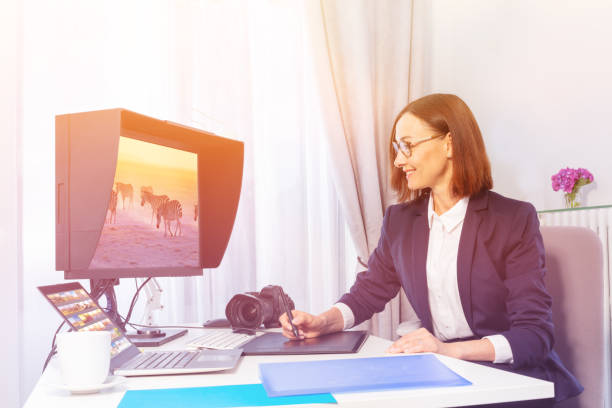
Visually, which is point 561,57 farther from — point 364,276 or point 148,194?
point 148,194

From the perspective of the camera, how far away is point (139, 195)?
4.75ft

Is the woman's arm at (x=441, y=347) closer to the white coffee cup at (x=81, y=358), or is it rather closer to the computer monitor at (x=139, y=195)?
the white coffee cup at (x=81, y=358)

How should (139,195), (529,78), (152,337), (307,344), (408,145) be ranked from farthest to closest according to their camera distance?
(529,78), (408,145), (139,195), (152,337), (307,344)

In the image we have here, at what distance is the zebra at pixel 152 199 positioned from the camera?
Answer: 146cm

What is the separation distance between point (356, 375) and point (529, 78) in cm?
211

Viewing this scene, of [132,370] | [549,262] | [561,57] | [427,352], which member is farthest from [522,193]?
[132,370]

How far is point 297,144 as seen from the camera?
2.48m

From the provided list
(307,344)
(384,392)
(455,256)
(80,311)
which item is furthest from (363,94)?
(384,392)

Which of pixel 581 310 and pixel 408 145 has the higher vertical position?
pixel 408 145

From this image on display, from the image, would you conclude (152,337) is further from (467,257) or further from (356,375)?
(467,257)

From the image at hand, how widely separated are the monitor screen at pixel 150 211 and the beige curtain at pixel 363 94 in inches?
40.0

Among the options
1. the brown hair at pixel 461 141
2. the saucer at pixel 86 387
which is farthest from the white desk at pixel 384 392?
the brown hair at pixel 461 141

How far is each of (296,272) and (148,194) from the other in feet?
3.59

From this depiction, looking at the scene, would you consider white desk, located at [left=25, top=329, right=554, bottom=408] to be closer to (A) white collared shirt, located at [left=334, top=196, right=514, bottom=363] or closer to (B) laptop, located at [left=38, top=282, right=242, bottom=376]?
(B) laptop, located at [left=38, top=282, right=242, bottom=376]
